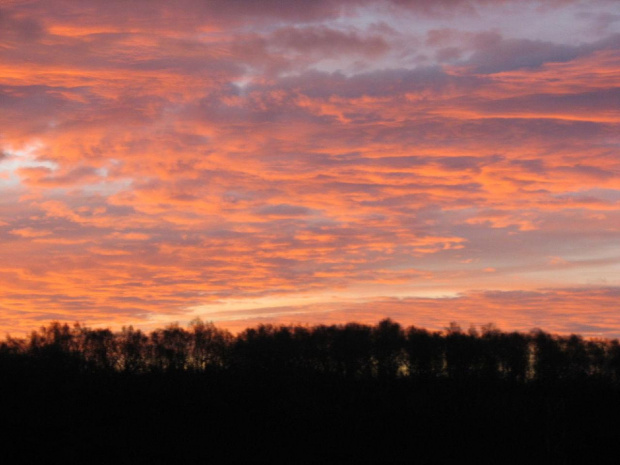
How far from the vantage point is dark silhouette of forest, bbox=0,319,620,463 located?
364 ft

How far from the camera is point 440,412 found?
12200cm

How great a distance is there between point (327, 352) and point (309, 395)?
17.5 metres

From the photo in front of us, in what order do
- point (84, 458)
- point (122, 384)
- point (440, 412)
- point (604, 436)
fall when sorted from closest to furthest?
1. point (84, 458)
2. point (604, 436)
3. point (440, 412)
4. point (122, 384)

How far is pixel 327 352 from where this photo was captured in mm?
143750

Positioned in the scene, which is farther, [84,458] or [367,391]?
[367,391]

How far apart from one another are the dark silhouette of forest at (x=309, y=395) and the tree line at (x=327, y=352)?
1.00ft

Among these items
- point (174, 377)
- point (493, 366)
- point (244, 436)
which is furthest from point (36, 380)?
point (493, 366)

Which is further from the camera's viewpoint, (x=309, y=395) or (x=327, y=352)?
(x=327, y=352)

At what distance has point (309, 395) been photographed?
127 metres

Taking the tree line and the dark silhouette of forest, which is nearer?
the dark silhouette of forest

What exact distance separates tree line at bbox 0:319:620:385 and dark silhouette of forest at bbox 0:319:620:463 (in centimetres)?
30

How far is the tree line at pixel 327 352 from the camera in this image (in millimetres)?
138500

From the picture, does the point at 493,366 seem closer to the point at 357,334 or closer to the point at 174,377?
the point at 357,334

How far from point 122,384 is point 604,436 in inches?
2903
